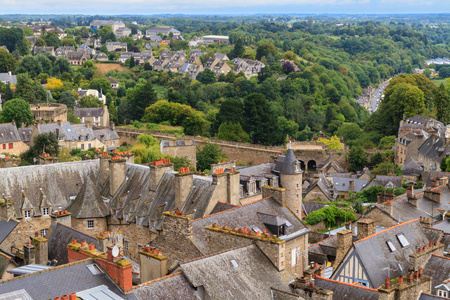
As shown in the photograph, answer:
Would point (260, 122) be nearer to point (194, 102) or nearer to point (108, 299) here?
point (194, 102)

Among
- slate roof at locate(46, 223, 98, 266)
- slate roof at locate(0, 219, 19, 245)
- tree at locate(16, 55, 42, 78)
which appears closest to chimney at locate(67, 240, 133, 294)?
slate roof at locate(46, 223, 98, 266)

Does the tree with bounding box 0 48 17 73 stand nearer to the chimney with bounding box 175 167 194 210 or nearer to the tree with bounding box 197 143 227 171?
the tree with bounding box 197 143 227 171

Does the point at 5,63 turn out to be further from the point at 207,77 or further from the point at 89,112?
the point at 207,77

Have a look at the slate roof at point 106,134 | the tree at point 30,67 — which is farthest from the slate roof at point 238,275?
the tree at point 30,67

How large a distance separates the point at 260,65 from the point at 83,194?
9546cm

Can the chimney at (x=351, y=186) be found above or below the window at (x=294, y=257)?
below

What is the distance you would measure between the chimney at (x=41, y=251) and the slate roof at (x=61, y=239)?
756 millimetres

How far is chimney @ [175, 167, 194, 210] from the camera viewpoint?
26891 millimetres

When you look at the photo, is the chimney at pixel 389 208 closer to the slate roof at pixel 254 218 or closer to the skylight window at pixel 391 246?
the skylight window at pixel 391 246

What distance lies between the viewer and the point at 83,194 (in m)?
29.9

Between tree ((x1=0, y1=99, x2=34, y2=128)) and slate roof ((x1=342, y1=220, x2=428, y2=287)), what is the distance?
4446 centimetres

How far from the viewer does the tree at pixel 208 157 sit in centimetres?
5506

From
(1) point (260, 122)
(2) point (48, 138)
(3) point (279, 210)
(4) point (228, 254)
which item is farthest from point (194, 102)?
(4) point (228, 254)

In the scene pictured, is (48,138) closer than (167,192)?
No
